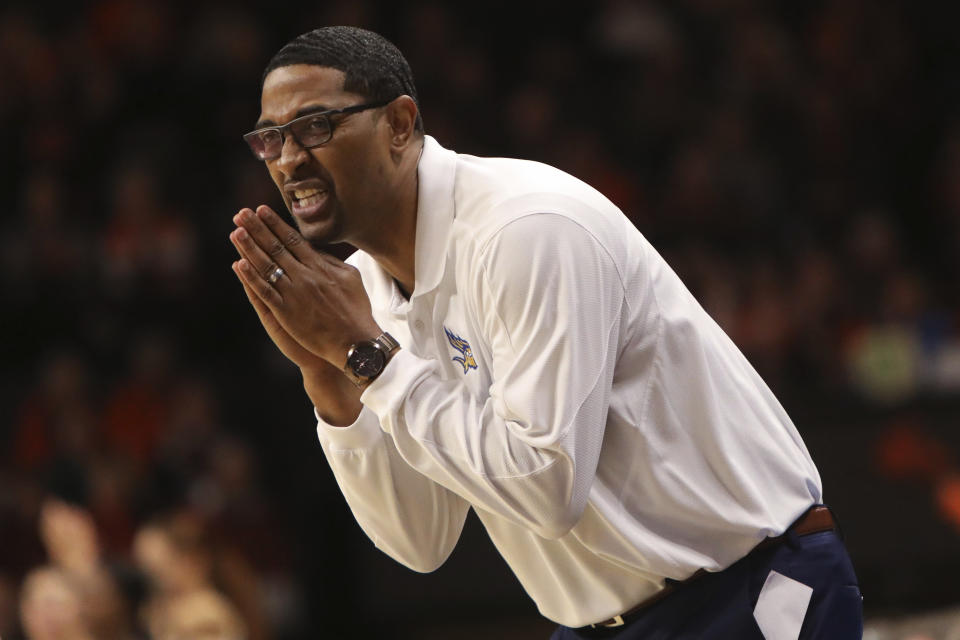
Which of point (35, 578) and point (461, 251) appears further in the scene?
point (35, 578)

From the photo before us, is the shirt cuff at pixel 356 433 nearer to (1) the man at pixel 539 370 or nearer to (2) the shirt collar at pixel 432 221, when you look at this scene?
(1) the man at pixel 539 370

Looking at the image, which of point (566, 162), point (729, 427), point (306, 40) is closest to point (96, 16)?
point (566, 162)

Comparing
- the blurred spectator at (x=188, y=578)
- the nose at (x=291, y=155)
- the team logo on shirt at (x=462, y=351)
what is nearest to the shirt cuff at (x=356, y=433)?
the team logo on shirt at (x=462, y=351)

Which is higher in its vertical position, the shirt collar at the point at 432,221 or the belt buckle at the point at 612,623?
the shirt collar at the point at 432,221

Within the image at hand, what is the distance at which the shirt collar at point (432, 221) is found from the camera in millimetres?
2521

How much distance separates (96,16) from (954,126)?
5.98 m

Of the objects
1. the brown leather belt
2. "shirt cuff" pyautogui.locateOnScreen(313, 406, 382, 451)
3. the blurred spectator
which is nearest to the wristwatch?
"shirt cuff" pyautogui.locateOnScreen(313, 406, 382, 451)

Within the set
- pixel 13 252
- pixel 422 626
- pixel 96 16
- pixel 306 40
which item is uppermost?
pixel 306 40

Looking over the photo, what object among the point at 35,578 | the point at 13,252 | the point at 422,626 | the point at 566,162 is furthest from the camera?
the point at 566,162

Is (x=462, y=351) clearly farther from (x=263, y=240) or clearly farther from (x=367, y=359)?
(x=263, y=240)

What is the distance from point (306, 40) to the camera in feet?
8.36

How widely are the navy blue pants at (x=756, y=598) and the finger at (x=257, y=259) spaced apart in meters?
0.98

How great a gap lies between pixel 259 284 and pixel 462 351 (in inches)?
16.7

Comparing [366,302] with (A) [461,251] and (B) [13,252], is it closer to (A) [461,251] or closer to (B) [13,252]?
(A) [461,251]
